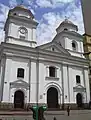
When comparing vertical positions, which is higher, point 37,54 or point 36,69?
point 37,54

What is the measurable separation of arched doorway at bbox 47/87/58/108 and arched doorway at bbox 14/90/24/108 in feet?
14.3

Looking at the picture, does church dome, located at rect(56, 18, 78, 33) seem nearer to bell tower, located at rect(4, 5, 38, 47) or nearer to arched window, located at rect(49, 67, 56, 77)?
bell tower, located at rect(4, 5, 38, 47)

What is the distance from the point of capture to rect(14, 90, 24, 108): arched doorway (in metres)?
21.2

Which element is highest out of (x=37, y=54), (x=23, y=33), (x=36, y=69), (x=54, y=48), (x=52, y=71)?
(x=23, y=33)

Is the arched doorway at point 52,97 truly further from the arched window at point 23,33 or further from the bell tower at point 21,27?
the arched window at point 23,33

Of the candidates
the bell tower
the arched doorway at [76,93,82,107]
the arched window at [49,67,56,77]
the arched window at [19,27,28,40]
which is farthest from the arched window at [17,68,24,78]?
the arched doorway at [76,93,82,107]

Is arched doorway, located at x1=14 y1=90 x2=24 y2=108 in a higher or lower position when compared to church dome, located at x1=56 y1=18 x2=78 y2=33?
lower

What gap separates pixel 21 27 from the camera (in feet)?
84.0

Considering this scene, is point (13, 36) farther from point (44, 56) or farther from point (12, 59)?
point (44, 56)

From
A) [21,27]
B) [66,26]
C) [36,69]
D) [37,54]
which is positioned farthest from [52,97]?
[66,26]

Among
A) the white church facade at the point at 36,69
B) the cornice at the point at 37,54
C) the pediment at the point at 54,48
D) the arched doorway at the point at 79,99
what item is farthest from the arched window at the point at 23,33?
the arched doorway at the point at 79,99

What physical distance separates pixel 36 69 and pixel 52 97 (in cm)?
523

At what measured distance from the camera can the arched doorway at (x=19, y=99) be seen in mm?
21248

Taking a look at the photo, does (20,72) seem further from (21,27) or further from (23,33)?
(21,27)
